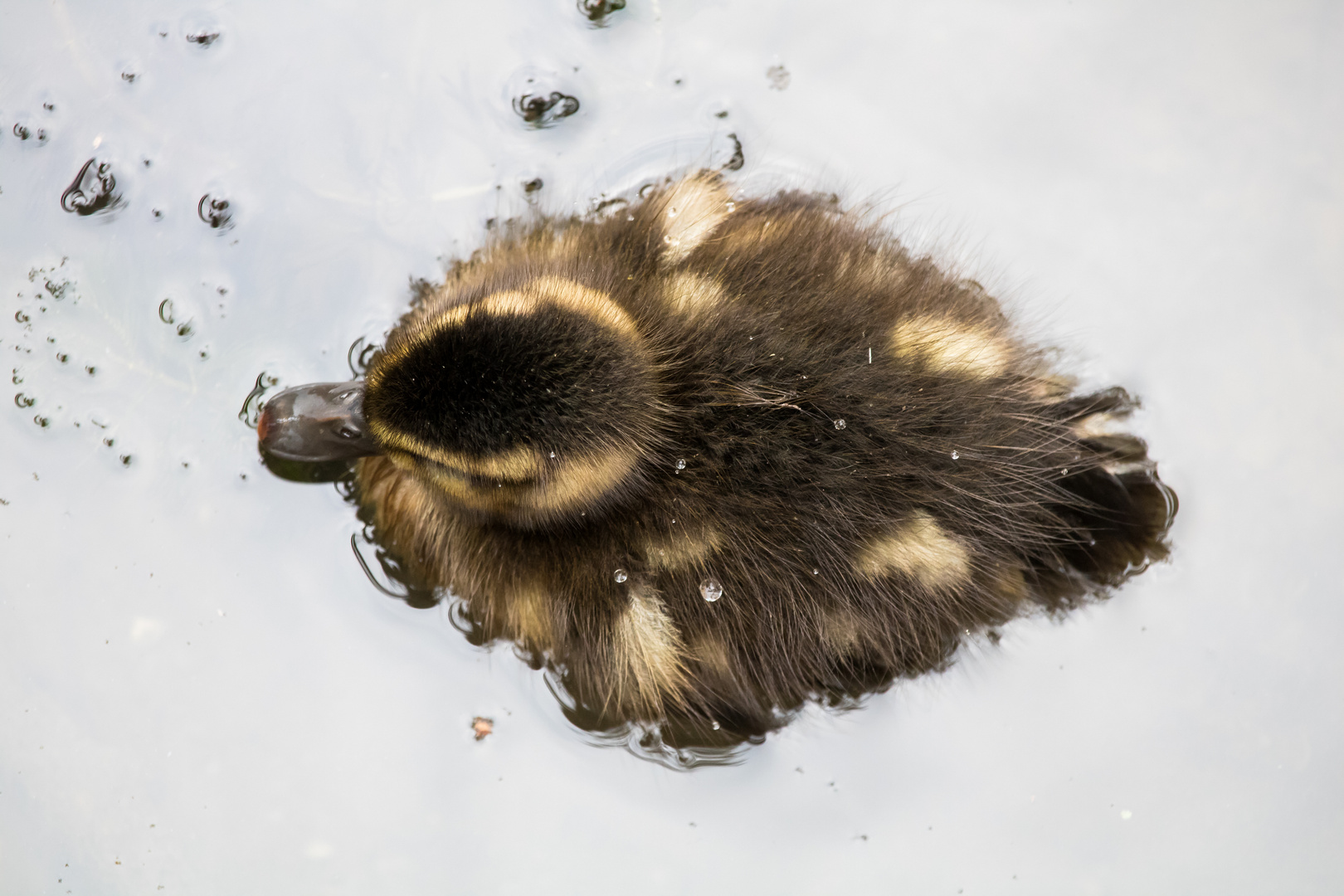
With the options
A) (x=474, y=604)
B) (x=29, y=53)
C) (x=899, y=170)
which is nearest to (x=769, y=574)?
(x=474, y=604)

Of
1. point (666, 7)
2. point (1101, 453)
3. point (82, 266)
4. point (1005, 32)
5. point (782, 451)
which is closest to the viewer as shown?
point (782, 451)

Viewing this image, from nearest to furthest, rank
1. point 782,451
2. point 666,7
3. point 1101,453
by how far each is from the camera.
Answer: point 782,451 < point 1101,453 < point 666,7

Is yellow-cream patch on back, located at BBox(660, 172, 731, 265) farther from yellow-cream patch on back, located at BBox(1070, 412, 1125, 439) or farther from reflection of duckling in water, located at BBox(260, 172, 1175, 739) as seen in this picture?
yellow-cream patch on back, located at BBox(1070, 412, 1125, 439)

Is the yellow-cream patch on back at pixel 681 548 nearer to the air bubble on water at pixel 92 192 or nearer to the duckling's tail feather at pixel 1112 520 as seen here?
the duckling's tail feather at pixel 1112 520

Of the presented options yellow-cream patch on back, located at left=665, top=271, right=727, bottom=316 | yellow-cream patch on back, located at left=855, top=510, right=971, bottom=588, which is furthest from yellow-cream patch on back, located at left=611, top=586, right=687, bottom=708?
yellow-cream patch on back, located at left=665, top=271, right=727, bottom=316

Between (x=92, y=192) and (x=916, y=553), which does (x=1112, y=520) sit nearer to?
(x=916, y=553)

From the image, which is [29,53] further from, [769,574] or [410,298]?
[769,574]

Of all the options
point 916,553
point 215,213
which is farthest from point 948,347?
point 215,213
